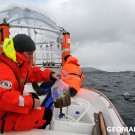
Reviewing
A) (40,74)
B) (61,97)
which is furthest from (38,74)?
(61,97)

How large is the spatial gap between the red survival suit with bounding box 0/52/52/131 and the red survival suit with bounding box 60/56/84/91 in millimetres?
1979

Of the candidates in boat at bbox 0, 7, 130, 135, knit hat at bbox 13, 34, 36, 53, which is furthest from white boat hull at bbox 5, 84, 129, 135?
knit hat at bbox 13, 34, 36, 53

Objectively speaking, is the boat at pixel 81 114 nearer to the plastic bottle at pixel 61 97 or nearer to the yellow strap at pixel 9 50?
the plastic bottle at pixel 61 97

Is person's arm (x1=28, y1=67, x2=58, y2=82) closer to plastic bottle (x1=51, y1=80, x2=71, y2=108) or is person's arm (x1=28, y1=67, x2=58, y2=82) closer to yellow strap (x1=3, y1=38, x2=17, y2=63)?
plastic bottle (x1=51, y1=80, x2=71, y2=108)

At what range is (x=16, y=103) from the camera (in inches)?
115

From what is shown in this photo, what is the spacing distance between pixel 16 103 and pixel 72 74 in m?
2.79

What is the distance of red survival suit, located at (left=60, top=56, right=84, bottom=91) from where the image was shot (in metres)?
5.39

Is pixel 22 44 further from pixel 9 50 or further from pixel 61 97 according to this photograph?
pixel 61 97

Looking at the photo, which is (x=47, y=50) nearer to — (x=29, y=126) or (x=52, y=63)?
(x=52, y=63)

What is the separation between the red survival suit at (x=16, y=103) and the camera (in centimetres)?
287

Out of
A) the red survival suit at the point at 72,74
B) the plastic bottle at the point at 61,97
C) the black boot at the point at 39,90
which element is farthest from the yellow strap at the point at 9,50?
the black boot at the point at 39,90

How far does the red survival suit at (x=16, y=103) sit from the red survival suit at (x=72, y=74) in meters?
1.98

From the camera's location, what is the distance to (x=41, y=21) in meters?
12.7

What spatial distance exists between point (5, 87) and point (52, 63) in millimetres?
7213
